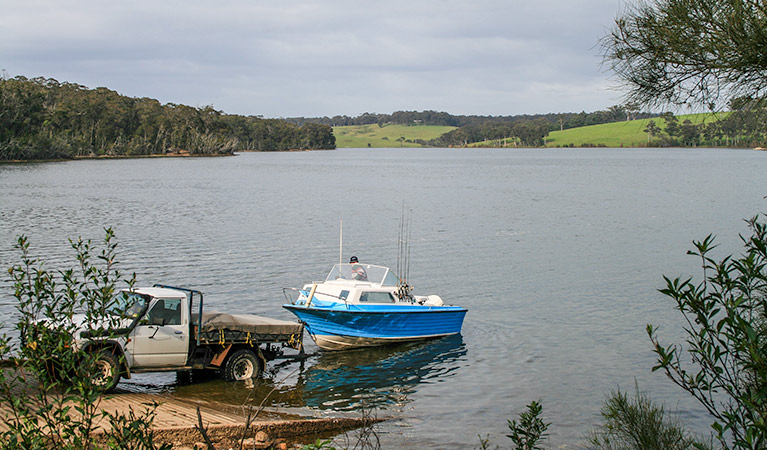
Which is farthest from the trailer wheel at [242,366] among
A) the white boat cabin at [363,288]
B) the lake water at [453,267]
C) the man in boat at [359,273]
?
the man in boat at [359,273]

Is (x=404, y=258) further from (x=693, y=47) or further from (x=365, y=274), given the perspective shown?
(x=693, y=47)

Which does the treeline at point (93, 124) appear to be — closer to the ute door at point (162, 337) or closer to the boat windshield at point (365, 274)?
the boat windshield at point (365, 274)

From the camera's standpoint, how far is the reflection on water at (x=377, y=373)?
50.5 feet

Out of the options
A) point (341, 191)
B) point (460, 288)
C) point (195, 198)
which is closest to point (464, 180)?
point (341, 191)

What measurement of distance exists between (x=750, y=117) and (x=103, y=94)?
569ft

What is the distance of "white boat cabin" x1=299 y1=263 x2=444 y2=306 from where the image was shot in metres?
19.5

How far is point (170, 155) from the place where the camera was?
17100cm

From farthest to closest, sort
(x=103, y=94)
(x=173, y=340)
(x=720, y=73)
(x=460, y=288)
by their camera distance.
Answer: (x=103, y=94), (x=460, y=288), (x=173, y=340), (x=720, y=73)

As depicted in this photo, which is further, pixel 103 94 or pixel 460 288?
pixel 103 94

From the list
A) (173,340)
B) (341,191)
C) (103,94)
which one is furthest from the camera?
(103,94)

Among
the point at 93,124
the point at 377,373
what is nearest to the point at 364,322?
the point at 377,373

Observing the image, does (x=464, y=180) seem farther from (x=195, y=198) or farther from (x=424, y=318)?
(x=424, y=318)

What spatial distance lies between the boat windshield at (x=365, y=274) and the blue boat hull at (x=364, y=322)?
3.46 feet

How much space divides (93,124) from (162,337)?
489 feet
